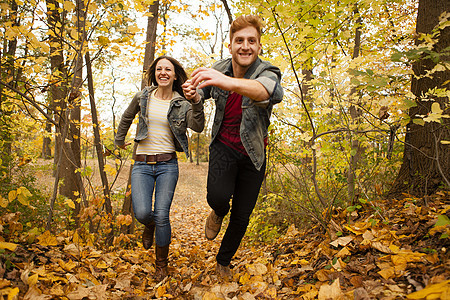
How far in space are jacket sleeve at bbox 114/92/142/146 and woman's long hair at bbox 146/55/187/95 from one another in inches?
14.7

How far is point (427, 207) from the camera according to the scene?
235 centimetres

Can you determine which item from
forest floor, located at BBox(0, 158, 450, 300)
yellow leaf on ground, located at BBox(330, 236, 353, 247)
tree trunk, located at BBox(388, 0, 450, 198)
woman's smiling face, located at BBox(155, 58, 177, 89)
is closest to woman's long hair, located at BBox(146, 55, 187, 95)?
woman's smiling face, located at BBox(155, 58, 177, 89)

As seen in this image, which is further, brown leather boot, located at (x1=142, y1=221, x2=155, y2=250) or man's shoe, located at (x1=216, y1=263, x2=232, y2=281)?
brown leather boot, located at (x1=142, y1=221, x2=155, y2=250)

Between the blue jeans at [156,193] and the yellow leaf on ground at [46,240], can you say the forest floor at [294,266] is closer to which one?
the yellow leaf on ground at [46,240]

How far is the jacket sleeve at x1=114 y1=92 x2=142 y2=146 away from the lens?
3.18 meters

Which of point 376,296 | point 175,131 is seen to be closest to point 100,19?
point 175,131

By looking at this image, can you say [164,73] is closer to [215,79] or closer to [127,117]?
[127,117]

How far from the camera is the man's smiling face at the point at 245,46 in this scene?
2.22 metres

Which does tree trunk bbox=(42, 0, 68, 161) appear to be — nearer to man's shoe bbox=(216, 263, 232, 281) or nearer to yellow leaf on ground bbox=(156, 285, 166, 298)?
yellow leaf on ground bbox=(156, 285, 166, 298)

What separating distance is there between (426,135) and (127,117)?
3349 mm

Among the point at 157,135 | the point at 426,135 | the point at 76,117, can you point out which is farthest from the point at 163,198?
the point at 76,117

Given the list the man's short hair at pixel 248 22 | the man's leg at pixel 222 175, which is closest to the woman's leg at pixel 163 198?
the man's leg at pixel 222 175

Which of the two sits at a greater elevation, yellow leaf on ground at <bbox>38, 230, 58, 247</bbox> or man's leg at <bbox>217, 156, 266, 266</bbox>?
man's leg at <bbox>217, 156, 266, 266</bbox>

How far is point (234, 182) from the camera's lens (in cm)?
245
